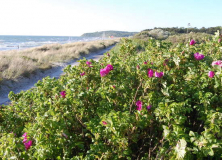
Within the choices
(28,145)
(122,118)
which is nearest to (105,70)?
(122,118)

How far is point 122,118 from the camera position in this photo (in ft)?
4.40

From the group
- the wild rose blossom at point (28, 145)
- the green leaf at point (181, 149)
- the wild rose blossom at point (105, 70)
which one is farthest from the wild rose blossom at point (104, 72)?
the green leaf at point (181, 149)

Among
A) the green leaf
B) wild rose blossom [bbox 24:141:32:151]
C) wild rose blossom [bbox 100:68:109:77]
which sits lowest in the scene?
wild rose blossom [bbox 24:141:32:151]

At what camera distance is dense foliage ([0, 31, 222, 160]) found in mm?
1326

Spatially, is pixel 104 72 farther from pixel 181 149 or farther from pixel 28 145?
pixel 181 149

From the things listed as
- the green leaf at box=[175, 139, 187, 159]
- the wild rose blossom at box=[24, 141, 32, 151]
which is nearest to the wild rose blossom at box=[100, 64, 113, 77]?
the wild rose blossom at box=[24, 141, 32, 151]

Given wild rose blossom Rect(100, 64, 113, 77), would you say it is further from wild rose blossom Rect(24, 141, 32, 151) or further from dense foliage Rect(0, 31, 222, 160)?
wild rose blossom Rect(24, 141, 32, 151)

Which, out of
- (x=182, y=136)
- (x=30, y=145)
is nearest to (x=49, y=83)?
(x=30, y=145)

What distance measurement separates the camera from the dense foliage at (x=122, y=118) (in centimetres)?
133

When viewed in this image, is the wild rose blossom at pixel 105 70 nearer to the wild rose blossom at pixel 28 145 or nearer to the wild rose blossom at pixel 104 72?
the wild rose blossom at pixel 104 72

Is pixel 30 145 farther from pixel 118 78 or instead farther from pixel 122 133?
pixel 118 78

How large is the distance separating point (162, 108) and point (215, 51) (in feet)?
10.3

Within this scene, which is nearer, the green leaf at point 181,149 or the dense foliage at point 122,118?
the green leaf at point 181,149

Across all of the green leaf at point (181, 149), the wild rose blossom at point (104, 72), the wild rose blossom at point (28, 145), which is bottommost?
the wild rose blossom at point (28, 145)
